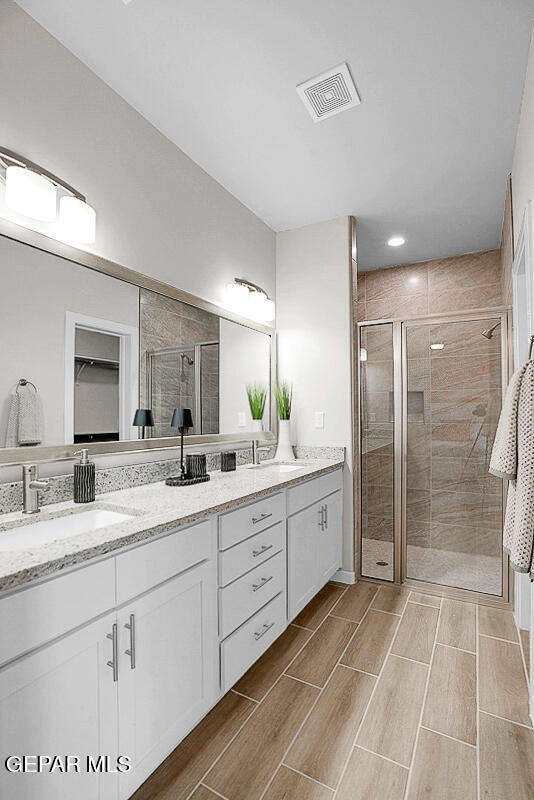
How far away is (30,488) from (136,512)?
0.36 meters

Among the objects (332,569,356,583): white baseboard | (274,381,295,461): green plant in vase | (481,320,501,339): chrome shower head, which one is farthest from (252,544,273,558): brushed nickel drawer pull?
(481,320,501,339): chrome shower head

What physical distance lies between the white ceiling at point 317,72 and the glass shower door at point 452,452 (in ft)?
3.20

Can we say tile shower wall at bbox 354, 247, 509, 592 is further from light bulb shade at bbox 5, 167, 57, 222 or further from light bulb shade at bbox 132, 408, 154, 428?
light bulb shade at bbox 5, 167, 57, 222

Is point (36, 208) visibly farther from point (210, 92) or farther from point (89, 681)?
point (89, 681)

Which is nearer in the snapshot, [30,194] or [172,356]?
[30,194]

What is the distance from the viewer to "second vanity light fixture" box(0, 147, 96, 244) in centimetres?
143

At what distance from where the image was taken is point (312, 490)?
247cm

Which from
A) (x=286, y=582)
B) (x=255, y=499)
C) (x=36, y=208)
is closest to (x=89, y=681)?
(x=255, y=499)

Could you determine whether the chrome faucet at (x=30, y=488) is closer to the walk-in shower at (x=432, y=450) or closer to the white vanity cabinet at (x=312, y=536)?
the white vanity cabinet at (x=312, y=536)

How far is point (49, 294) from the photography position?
5.30ft

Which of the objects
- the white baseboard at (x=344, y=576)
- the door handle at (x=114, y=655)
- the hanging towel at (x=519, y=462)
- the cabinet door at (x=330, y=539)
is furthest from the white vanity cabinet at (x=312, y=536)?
the door handle at (x=114, y=655)

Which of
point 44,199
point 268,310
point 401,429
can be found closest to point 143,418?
point 44,199

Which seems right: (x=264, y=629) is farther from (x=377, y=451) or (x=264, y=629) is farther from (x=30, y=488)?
(x=377, y=451)

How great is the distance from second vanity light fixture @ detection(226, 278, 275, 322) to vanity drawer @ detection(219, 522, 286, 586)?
1.44 metres
